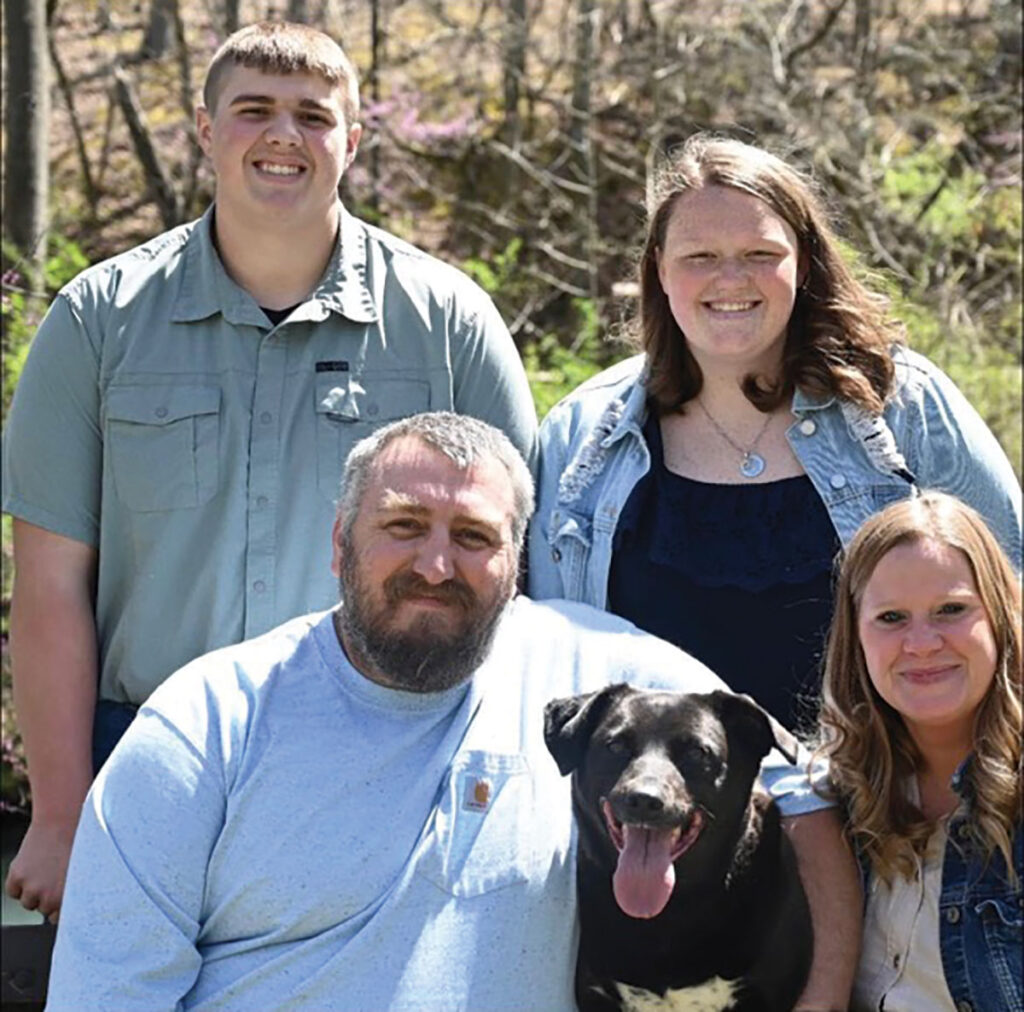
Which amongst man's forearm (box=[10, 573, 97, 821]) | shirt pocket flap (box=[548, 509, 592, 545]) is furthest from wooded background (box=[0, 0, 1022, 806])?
man's forearm (box=[10, 573, 97, 821])

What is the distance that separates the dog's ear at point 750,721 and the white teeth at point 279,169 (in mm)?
1467

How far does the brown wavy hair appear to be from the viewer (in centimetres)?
341

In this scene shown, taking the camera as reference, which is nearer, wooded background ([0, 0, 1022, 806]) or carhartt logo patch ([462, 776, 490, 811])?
carhartt logo patch ([462, 776, 490, 811])

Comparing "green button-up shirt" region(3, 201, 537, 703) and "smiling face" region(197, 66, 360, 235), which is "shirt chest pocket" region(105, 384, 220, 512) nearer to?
"green button-up shirt" region(3, 201, 537, 703)

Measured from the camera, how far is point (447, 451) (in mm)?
2945

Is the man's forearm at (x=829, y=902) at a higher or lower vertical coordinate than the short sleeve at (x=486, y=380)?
lower

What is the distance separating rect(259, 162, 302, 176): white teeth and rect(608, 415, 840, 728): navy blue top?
1.06m

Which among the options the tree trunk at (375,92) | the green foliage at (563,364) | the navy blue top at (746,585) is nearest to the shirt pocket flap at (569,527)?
the navy blue top at (746,585)

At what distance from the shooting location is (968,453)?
341cm

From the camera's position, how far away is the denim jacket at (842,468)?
133 inches

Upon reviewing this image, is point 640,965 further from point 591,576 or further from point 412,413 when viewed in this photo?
point 412,413

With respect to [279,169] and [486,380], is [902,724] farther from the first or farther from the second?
[279,169]

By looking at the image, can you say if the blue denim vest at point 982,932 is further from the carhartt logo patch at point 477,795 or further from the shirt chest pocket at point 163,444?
the shirt chest pocket at point 163,444

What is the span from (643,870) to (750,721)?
315 mm
